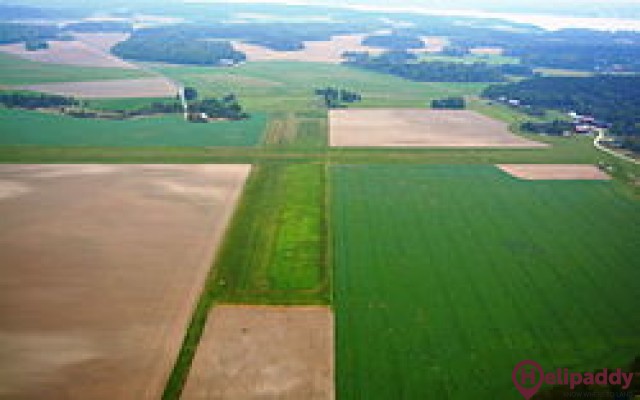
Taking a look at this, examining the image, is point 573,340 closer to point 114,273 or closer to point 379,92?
point 114,273

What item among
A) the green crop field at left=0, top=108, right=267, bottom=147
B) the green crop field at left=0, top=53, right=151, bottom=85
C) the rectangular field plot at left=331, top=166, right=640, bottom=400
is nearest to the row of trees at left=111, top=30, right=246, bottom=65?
the green crop field at left=0, top=53, right=151, bottom=85

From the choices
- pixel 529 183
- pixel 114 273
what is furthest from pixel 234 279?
pixel 529 183

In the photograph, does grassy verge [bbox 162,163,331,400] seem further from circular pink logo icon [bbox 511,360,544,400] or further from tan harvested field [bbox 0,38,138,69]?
tan harvested field [bbox 0,38,138,69]

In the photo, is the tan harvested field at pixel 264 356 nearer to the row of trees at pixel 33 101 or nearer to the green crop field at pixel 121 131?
the green crop field at pixel 121 131

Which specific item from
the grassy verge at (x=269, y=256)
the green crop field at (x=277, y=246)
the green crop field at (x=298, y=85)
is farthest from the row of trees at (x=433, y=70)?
the grassy verge at (x=269, y=256)

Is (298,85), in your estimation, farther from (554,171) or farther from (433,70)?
(554,171)
